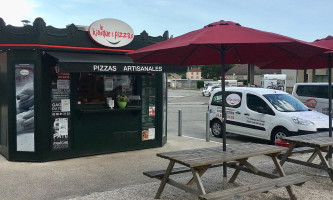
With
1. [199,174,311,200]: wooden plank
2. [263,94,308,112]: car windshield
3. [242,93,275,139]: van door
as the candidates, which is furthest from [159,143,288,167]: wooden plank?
[263,94,308,112]: car windshield

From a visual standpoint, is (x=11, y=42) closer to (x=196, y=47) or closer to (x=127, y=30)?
(x=127, y=30)

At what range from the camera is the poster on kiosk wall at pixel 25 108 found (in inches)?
290

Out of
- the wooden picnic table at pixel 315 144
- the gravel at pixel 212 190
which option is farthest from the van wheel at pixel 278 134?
the gravel at pixel 212 190

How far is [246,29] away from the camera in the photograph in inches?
174

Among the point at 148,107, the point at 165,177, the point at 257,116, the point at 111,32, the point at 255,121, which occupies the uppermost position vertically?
the point at 111,32

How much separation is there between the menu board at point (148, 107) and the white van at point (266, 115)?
3.00m

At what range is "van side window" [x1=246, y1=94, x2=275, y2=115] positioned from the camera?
9750 mm

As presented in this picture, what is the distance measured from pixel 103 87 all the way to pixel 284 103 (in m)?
5.23

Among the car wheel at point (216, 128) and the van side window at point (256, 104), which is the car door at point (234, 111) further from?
the car wheel at point (216, 128)

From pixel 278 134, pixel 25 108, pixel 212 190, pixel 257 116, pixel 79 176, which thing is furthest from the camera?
pixel 257 116

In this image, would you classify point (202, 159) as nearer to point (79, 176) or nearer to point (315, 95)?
point (79, 176)

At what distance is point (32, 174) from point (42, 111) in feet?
4.70

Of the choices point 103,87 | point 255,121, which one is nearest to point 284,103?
point 255,121

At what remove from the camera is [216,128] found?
11.4 m
